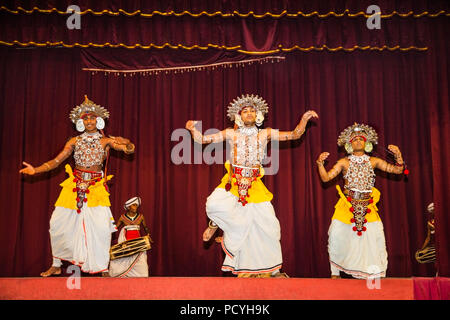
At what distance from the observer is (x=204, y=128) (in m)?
5.65

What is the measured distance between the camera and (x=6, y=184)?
18.0ft

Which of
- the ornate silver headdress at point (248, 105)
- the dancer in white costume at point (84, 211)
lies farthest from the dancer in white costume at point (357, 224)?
the dancer in white costume at point (84, 211)

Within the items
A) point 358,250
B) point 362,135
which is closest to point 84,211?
point 358,250

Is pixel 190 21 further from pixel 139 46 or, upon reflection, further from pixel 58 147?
pixel 58 147

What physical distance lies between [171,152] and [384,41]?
8.32 feet

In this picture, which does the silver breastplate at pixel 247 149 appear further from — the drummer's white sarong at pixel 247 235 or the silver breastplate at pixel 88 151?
the silver breastplate at pixel 88 151

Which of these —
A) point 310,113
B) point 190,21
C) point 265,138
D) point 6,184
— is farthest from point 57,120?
point 310,113

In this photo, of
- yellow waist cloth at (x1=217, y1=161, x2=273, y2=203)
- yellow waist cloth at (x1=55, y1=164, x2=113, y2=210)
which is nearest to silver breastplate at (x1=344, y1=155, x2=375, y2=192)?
yellow waist cloth at (x1=217, y1=161, x2=273, y2=203)

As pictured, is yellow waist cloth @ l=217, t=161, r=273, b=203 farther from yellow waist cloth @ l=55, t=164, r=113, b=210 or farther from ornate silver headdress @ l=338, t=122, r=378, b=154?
yellow waist cloth @ l=55, t=164, r=113, b=210

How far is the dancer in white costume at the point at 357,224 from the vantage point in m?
4.91

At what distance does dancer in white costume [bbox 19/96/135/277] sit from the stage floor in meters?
0.58

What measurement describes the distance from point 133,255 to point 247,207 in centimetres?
126

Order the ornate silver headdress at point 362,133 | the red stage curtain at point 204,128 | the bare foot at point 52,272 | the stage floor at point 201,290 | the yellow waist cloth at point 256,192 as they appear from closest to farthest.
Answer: the stage floor at point 201,290 < the yellow waist cloth at point 256,192 < the bare foot at point 52,272 < the ornate silver headdress at point 362,133 < the red stage curtain at point 204,128

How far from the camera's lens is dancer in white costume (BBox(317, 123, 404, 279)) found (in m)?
4.91
